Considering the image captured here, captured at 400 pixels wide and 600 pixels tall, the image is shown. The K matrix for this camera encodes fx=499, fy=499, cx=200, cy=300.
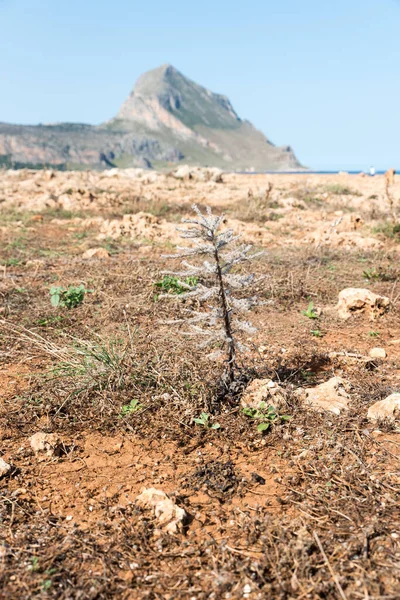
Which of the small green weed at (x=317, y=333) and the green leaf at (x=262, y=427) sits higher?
the green leaf at (x=262, y=427)

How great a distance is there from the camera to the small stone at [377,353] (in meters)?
4.41

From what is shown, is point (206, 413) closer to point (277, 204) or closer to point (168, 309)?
point (168, 309)

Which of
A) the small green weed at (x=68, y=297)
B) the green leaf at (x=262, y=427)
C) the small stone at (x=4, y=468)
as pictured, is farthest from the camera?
the small green weed at (x=68, y=297)

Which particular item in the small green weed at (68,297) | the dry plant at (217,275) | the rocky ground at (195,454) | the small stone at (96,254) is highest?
the dry plant at (217,275)

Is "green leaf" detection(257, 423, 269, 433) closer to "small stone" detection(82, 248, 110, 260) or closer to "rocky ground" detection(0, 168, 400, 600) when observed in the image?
"rocky ground" detection(0, 168, 400, 600)

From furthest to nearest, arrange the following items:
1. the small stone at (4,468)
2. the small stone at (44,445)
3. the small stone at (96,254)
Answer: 1. the small stone at (96,254)
2. the small stone at (44,445)
3. the small stone at (4,468)

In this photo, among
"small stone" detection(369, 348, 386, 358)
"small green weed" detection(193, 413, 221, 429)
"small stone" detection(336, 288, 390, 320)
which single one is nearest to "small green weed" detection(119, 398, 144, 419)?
"small green weed" detection(193, 413, 221, 429)

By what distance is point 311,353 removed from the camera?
177 inches

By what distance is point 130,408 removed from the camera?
339 centimetres

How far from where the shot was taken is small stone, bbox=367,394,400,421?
3.19 metres

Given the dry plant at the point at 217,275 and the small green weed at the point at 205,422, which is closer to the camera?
the dry plant at the point at 217,275

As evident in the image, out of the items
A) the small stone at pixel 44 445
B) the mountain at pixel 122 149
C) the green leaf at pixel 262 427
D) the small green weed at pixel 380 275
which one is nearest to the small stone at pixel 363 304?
the small green weed at pixel 380 275

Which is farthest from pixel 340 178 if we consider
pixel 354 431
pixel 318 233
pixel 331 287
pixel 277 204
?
pixel 354 431

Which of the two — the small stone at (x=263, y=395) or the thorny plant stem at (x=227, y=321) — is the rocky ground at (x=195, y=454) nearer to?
the small stone at (x=263, y=395)
